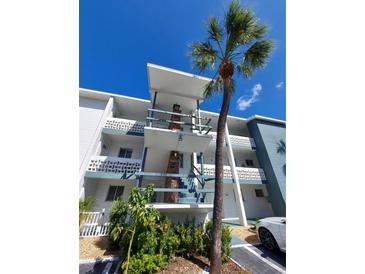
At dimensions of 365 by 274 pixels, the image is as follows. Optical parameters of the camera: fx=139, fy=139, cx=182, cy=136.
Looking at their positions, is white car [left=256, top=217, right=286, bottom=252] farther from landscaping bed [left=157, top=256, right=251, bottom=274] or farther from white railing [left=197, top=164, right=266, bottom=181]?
white railing [left=197, top=164, right=266, bottom=181]

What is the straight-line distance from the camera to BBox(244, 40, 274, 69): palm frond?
5.54 meters

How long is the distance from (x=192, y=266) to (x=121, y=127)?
9.29 m

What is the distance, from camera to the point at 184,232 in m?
5.27

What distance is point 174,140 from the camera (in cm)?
820

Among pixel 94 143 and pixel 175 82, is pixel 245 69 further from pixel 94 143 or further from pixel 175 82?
pixel 94 143

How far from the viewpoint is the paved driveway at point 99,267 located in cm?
430

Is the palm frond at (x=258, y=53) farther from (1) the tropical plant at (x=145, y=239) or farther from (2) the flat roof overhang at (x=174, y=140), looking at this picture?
(1) the tropical plant at (x=145, y=239)

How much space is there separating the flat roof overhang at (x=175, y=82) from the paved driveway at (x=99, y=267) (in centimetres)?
877

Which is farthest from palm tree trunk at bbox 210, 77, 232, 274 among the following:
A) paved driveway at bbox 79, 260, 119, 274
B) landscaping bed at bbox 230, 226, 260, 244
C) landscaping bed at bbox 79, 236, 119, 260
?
landscaping bed at bbox 230, 226, 260, 244

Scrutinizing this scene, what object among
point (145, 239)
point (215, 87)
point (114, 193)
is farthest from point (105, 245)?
point (215, 87)
